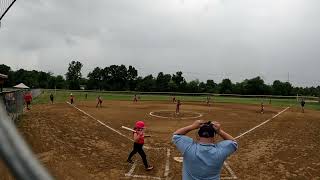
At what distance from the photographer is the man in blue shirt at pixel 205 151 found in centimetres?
464

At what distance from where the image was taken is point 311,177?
14.6 m

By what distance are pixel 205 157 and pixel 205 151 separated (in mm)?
82

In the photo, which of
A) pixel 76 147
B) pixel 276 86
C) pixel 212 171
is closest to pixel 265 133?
pixel 76 147

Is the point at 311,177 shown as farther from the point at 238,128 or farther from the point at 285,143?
the point at 238,128

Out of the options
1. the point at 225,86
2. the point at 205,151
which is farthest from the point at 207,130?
the point at 225,86

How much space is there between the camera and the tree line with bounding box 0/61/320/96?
103 m

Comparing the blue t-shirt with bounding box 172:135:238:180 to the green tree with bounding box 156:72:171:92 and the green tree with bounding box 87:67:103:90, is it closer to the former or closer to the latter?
the green tree with bounding box 156:72:171:92

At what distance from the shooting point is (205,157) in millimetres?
4742

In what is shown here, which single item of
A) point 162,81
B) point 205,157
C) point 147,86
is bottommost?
point 205,157

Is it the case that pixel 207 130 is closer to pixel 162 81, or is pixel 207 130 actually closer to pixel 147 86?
pixel 147 86

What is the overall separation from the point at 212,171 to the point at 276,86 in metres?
109

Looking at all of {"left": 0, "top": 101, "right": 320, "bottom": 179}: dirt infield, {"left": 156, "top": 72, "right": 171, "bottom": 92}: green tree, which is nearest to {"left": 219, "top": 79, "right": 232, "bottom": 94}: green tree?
{"left": 156, "top": 72, "right": 171, "bottom": 92}: green tree

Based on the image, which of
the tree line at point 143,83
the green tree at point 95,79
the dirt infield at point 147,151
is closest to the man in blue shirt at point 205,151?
the dirt infield at point 147,151

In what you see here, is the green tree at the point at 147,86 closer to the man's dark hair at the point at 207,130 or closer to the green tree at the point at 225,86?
the green tree at the point at 225,86
